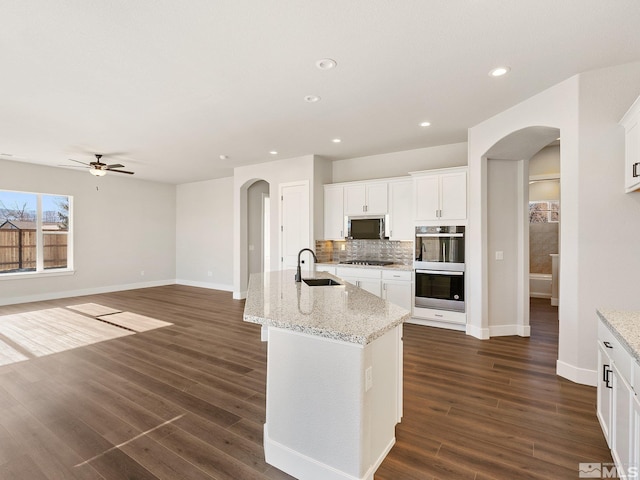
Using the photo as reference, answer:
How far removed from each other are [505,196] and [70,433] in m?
5.26

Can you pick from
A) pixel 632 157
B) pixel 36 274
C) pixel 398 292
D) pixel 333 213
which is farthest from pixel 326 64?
pixel 36 274

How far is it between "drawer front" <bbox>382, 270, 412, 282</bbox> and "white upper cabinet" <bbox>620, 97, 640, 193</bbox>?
2696 mm

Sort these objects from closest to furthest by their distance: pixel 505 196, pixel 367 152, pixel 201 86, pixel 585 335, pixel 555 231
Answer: pixel 585 335, pixel 201 86, pixel 505 196, pixel 367 152, pixel 555 231

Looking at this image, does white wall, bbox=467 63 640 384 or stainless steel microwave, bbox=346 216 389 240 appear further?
stainless steel microwave, bbox=346 216 389 240

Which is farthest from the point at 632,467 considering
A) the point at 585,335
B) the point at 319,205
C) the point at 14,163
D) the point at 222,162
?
the point at 14,163

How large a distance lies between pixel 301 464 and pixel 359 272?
12.1 feet

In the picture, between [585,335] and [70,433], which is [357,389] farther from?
[585,335]

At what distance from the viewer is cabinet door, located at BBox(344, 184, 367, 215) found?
5.56 meters

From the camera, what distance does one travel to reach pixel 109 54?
2.59 meters

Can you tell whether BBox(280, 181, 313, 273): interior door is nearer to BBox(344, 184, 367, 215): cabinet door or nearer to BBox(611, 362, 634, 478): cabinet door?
BBox(344, 184, 367, 215): cabinet door

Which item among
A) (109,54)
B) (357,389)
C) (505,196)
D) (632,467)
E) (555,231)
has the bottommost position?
(632,467)

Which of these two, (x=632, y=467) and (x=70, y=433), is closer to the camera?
(x=632, y=467)

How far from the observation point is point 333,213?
5906 mm

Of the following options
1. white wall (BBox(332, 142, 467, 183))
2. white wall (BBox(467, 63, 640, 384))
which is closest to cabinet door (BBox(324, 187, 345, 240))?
white wall (BBox(332, 142, 467, 183))
